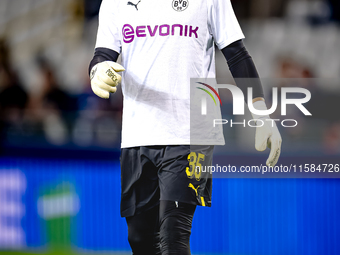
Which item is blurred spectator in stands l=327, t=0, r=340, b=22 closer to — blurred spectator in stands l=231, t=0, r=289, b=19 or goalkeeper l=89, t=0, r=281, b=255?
blurred spectator in stands l=231, t=0, r=289, b=19

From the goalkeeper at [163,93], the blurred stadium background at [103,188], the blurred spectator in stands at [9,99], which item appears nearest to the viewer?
the goalkeeper at [163,93]

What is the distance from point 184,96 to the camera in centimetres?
220

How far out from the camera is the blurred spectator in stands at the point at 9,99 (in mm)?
4352

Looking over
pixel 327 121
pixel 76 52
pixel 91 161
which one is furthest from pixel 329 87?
pixel 76 52

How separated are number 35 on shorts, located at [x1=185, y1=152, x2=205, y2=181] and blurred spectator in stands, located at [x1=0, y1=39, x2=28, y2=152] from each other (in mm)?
2556

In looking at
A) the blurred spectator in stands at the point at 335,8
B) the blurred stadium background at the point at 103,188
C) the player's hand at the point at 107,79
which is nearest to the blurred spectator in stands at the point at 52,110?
the blurred stadium background at the point at 103,188

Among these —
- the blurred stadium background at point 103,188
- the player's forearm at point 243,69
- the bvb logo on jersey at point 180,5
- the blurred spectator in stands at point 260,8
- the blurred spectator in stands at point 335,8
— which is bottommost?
the blurred stadium background at point 103,188

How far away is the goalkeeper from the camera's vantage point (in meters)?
2.16

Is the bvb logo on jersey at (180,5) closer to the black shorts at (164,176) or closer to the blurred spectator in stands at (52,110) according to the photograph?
the black shorts at (164,176)

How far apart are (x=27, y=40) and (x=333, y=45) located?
517cm

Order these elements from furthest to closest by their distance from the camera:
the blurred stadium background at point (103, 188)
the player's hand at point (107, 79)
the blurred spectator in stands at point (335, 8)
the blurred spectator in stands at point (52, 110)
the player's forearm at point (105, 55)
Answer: the blurred spectator in stands at point (335, 8), the blurred spectator in stands at point (52, 110), the blurred stadium background at point (103, 188), the player's forearm at point (105, 55), the player's hand at point (107, 79)

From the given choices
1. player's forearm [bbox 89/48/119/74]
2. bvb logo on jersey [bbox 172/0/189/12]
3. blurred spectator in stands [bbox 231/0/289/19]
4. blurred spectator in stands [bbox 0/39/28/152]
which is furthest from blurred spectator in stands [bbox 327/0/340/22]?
player's forearm [bbox 89/48/119/74]

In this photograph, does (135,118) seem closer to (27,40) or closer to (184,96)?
(184,96)

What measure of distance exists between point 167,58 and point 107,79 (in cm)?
33
